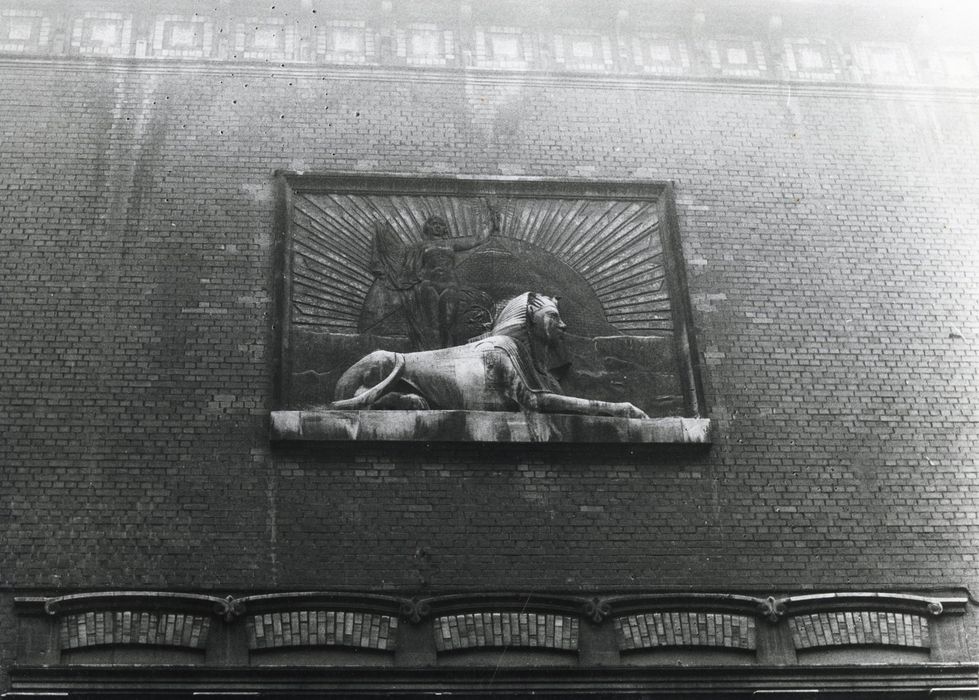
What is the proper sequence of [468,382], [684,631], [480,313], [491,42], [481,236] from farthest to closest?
[491,42], [481,236], [480,313], [468,382], [684,631]

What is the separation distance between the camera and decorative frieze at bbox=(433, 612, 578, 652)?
30.7 ft

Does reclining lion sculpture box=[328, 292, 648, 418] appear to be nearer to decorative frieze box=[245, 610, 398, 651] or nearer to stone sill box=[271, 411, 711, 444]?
stone sill box=[271, 411, 711, 444]

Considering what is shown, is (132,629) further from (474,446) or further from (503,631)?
(474,446)

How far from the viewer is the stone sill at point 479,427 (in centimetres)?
1000

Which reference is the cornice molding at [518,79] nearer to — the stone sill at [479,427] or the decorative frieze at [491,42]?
the decorative frieze at [491,42]

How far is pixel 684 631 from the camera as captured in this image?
9523mm

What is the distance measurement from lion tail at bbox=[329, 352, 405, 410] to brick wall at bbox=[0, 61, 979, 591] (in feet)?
1.26

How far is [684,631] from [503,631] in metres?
1.39

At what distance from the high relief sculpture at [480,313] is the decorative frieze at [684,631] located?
59.3 inches

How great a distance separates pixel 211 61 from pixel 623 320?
4.64m

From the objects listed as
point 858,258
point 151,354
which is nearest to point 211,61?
point 151,354

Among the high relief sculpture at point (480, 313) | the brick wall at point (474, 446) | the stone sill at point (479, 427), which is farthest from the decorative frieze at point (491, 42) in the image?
the stone sill at point (479, 427)

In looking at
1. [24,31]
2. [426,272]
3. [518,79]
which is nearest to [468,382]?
[426,272]

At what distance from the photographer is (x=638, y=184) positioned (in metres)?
11.5
